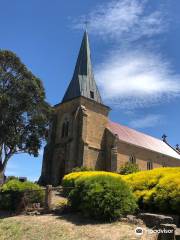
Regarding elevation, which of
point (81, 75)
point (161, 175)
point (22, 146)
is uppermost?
point (81, 75)

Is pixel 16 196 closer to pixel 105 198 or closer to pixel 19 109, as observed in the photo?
pixel 105 198

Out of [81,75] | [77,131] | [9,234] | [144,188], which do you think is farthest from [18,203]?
[81,75]

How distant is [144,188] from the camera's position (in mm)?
16828

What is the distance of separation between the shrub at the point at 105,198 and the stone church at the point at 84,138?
74.7 feet

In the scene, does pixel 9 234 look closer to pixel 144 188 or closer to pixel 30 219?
pixel 30 219

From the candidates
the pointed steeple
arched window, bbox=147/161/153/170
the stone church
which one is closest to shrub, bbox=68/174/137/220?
the stone church

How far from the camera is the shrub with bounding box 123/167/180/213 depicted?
554 inches

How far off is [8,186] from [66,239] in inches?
447

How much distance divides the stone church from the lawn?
22.6 meters

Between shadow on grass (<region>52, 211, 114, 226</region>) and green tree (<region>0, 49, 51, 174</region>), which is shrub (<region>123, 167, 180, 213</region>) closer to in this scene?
shadow on grass (<region>52, 211, 114, 226</region>)

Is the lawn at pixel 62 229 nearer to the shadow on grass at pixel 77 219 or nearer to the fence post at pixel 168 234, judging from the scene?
the shadow on grass at pixel 77 219

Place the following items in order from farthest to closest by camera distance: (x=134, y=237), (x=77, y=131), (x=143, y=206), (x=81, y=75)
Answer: (x=81, y=75) → (x=77, y=131) → (x=143, y=206) → (x=134, y=237)

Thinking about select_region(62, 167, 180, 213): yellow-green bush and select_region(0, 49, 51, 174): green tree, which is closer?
select_region(62, 167, 180, 213): yellow-green bush

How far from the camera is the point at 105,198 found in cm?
1462
